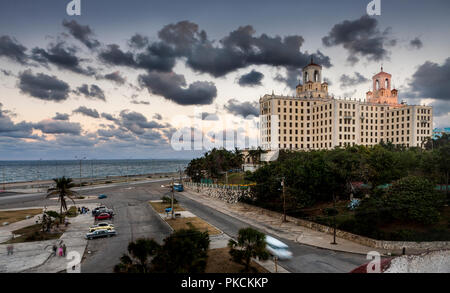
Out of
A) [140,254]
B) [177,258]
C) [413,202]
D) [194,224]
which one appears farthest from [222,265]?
[413,202]

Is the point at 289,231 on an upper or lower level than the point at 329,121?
lower

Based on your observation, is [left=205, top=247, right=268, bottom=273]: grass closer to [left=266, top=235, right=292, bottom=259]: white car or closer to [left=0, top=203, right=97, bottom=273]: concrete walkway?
[left=266, top=235, right=292, bottom=259]: white car

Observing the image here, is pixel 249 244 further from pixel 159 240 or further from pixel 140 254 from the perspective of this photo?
pixel 159 240

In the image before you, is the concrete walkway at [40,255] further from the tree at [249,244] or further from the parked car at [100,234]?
the tree at [249,244]

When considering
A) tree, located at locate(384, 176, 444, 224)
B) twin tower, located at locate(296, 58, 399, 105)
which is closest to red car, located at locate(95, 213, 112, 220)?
tree, located at locate(384, 176, 444, 224)

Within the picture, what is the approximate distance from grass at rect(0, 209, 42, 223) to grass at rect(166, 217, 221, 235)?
26.2 meters

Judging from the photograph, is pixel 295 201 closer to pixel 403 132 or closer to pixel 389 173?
pixel 389 173

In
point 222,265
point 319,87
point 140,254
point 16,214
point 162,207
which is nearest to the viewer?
point 140,254

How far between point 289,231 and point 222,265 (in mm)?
15837

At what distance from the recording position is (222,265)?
2441 centimetres
